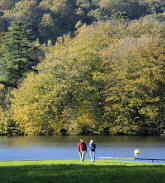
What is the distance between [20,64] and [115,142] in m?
35.7

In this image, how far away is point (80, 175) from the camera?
64.2 feet

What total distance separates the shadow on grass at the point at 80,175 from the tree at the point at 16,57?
5918 cm

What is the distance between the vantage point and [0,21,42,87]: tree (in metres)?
83.5

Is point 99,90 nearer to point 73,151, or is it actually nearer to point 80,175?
point 73,151

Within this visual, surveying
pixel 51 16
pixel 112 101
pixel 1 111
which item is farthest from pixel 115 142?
pixel 51 16

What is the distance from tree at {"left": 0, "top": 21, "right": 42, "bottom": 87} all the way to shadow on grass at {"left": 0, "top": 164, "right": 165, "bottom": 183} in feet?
194

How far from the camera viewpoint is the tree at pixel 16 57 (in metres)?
83.5

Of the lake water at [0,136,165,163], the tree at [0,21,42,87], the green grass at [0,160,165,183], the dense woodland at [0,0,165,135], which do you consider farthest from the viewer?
the tree at [0,21,42,87]

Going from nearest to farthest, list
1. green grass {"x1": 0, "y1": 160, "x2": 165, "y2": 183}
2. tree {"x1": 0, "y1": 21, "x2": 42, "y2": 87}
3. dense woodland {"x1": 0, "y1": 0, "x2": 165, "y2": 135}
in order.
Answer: green grass {"x1": 0, "y1": 160, "x2": 165, "y2": 183}, dense woodland {"x1": 0, "y1": 0, "x2": 165, "y2": 135}, tree {"x1": 0, "y1": 21, "x2": 42, "y2": 87}

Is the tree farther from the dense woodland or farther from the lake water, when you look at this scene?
the lake water

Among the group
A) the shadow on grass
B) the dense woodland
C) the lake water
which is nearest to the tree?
the dense woodland

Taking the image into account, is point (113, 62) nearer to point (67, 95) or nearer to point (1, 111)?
point (67, 95)

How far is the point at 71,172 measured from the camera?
20.6 meters

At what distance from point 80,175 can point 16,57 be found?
227 feet
